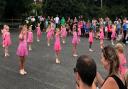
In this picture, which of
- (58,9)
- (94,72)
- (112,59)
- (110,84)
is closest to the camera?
(94,72)

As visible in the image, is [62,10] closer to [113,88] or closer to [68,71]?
[68,71]

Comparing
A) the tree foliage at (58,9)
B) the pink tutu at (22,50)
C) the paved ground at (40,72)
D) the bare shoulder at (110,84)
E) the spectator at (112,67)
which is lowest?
the paved ground at (40,72)

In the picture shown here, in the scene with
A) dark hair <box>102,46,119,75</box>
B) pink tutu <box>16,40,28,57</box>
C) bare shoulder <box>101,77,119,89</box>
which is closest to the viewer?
bare shoulder <box>101,77,119,89</box>

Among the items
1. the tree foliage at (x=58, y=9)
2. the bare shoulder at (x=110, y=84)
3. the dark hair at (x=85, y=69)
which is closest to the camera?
the dark hair at (x=85, y=69)

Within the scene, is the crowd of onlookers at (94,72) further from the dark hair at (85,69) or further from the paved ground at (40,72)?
the paved ground at (40,72)

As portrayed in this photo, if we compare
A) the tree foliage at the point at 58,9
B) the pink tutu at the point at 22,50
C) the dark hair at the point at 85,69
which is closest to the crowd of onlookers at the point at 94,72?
the dark hair at the point at 85,69

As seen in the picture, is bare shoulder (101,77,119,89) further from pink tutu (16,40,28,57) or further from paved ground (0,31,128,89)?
pink tutu (16,40,28,57)

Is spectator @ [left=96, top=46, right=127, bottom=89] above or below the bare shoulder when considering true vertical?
above

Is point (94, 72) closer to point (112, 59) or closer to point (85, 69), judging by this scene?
point (85, 69)

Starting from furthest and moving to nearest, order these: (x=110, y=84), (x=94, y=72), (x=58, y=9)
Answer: (x=58, y=9) → (x=110, y=84) → (x=94, y=72)

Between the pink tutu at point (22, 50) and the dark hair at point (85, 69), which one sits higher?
the dark hair at point (85, 69)

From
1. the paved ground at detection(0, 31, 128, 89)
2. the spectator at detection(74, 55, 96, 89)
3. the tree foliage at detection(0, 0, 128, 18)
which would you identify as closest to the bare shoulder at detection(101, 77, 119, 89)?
the spectator at detection(74, 55, 96, 89)

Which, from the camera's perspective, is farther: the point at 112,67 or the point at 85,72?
the point at 112,67

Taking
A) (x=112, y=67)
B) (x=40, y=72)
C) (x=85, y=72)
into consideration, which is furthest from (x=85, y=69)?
(x=40, y=72)
